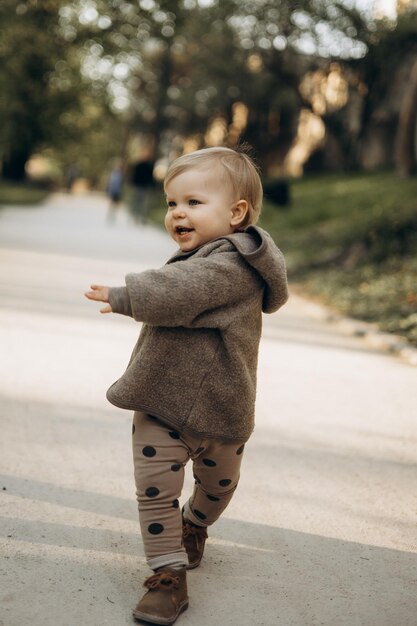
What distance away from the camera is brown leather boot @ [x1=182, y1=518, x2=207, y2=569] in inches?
120

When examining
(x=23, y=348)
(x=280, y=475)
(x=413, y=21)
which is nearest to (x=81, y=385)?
(x=23, y=348)

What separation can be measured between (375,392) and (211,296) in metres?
3.84

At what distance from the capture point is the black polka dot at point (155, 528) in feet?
8.92

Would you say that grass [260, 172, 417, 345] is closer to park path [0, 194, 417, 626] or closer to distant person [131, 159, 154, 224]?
park path [0, 194, 417, 626]

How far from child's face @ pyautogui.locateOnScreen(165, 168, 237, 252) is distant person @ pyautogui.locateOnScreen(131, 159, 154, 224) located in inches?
781

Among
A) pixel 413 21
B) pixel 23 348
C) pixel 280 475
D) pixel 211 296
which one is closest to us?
pixel 211 296

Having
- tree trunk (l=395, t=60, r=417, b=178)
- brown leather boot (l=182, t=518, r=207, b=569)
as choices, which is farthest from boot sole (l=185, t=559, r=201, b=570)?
tree trunk (l=395, t=60, r=417, b=178)

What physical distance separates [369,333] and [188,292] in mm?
6347

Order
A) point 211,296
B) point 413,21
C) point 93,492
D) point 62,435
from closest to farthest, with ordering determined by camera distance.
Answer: point 211,296, point 93,492, point 62,435, point 413,21

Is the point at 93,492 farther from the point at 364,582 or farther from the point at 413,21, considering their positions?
the point at 413,21

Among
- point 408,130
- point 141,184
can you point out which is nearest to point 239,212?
Answer: point 408,130

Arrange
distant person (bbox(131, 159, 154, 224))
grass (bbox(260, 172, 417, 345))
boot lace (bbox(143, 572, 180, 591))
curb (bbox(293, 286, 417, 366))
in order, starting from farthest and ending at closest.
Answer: distant person (bbox(131, 159, 154, 224)) < grass (bbox(260, 172, 417, 345)) < curb (bbox(293, 286, 417, 366)) < boot lace (bbox(143, 572, 180, 591))

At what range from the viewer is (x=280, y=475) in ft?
13.8

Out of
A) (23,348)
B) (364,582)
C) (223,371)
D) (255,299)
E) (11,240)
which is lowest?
(11,240)
